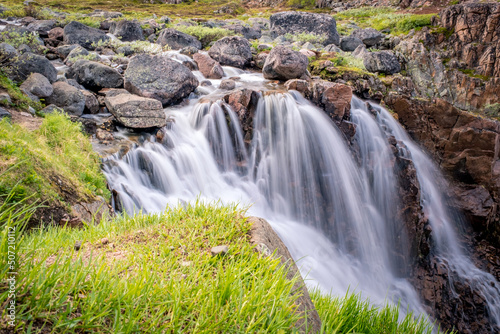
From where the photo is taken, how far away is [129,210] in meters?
6.71

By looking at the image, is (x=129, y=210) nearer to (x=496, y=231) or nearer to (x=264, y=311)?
(x=264, y=311)

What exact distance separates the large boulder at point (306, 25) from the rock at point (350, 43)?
2.66 ft

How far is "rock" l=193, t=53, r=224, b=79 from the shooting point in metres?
14.5

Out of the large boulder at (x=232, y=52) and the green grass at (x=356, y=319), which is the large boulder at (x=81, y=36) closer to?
the large boulder at (x=232, y=52)

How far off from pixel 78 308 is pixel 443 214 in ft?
41.5

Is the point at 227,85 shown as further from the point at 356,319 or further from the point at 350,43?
the point at 350,43

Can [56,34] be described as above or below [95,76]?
above

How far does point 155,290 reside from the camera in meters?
1.98

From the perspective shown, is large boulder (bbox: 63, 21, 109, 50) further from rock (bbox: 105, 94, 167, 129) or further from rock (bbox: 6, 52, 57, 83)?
rock (bbox: 105, 94, 167, 129)

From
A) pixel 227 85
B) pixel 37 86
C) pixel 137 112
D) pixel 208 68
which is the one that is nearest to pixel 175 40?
pixel 208 68

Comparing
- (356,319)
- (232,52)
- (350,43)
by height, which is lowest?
(356,319)

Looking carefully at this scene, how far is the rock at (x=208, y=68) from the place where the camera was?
1448cm

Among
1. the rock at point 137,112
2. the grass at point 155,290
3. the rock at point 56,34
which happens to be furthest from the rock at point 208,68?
the grass at point 155,290

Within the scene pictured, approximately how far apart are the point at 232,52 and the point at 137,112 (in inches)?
372
